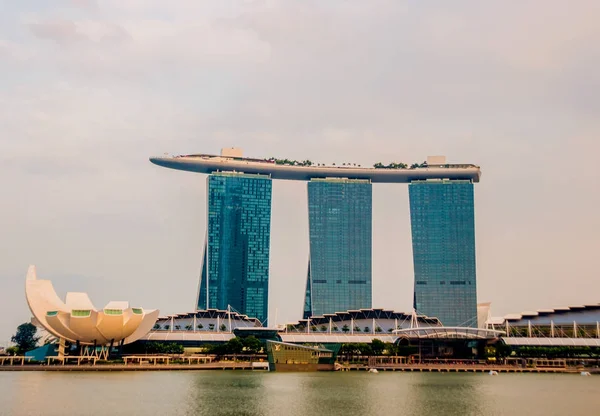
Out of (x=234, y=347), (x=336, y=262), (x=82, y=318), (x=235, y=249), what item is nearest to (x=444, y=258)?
(x=336, y=262)

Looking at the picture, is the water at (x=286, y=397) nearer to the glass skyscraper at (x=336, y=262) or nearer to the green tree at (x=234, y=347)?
the green tree at (x=234, y=347)

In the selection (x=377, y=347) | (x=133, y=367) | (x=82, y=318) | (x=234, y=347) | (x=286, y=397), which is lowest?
(x=133, y=367)

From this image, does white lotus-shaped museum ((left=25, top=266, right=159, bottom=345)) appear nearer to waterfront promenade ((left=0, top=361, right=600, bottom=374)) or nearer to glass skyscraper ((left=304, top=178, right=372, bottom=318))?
waterfront promenade ((left=0, top=361, right=600, bottom=374))

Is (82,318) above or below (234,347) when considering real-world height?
above

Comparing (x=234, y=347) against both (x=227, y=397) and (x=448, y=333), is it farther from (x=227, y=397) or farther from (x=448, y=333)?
(x=227, y=397)

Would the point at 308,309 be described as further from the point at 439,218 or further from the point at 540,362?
the point at 540,362

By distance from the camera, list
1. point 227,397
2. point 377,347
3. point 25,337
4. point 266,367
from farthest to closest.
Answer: point 25,337
point 377,347
point 266,367
point 227,397

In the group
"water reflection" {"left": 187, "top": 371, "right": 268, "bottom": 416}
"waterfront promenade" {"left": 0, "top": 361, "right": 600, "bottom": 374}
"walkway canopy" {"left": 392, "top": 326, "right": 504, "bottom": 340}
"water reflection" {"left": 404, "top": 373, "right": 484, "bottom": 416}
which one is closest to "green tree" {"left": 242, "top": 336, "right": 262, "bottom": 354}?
"waterfront promenade" {"left": 0, "top": 361, "right": 600, "bottom": 374}

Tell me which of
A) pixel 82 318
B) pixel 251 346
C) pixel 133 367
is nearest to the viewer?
pixel 133 367
